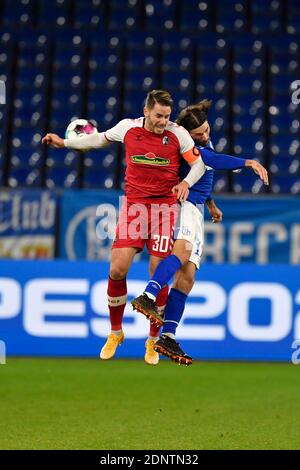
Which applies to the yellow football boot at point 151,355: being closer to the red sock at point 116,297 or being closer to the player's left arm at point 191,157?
the red sock at point 116,297

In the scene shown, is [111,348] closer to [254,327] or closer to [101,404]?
[101,404]

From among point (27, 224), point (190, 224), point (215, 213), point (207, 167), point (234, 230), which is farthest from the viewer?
point (234, 230)

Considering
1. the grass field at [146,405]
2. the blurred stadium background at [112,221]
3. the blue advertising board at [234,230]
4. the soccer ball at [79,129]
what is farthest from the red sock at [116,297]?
the blue advertising board at [234,230]

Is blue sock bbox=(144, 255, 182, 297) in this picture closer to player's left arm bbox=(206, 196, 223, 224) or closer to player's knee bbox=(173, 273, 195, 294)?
player's knee bbox=(173, 273, 195, 294)

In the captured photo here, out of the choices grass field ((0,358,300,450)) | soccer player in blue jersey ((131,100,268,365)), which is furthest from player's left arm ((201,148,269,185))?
grass field ((0,358,300,450))

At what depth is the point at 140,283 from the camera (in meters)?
14.7

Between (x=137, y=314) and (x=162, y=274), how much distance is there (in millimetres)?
8759

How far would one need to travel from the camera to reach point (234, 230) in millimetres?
17000

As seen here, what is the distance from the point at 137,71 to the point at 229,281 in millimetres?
7410

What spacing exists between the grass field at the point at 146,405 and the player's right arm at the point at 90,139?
3.48m

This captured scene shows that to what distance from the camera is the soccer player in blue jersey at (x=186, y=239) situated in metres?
5.87

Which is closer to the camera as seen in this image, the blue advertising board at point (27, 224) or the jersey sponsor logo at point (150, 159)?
the jersey sponsor logo at point (150, 159)

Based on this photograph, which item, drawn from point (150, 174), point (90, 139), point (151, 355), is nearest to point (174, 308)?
point (151, 355)

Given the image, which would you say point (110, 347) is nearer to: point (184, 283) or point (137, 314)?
point (184, 283)
